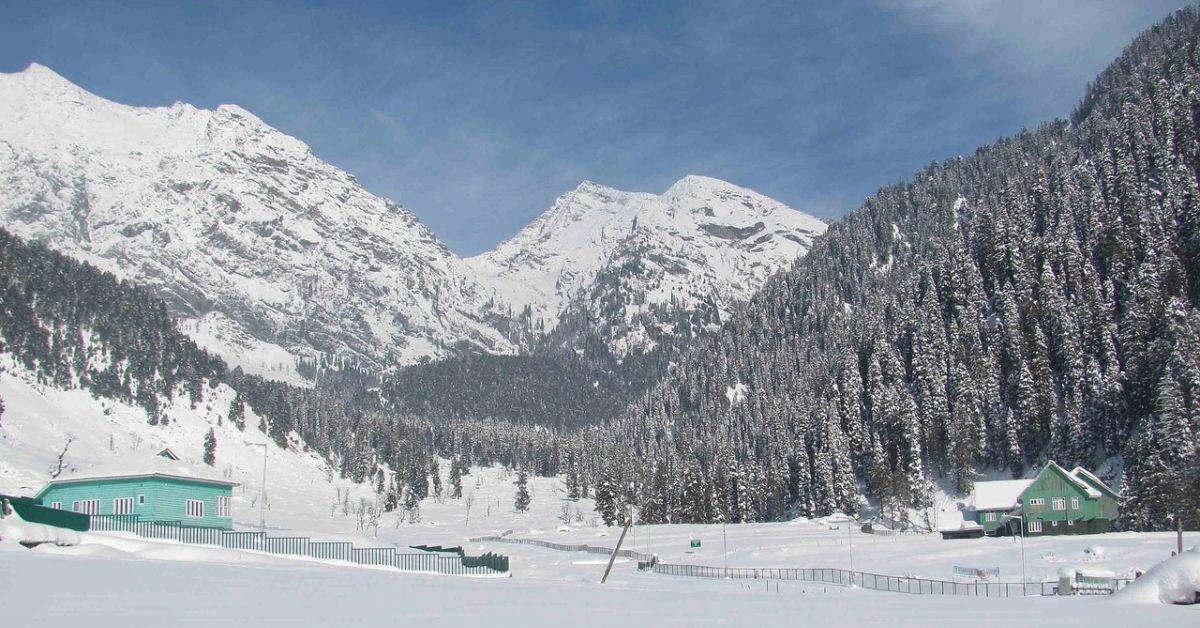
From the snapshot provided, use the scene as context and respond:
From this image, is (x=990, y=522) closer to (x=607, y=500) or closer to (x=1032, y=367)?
(x=1032, y=367)

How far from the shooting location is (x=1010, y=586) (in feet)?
205

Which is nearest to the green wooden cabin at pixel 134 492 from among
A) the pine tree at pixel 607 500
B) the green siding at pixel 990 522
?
the green siding at pixel 990 522

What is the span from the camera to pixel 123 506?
69812 mm

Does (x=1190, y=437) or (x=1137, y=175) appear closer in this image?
(x=1190, y=437)

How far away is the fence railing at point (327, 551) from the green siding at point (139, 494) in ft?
32.4

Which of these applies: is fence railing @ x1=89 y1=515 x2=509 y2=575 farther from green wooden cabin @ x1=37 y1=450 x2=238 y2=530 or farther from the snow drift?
the snow drift

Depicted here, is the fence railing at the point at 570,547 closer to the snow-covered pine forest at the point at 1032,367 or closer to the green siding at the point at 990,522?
the snow-covered pine forest at the point at 1032,367

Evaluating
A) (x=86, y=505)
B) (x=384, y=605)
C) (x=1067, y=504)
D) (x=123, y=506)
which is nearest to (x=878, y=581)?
(x=384, y=605)

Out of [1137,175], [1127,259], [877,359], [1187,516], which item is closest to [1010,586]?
[1187,516]

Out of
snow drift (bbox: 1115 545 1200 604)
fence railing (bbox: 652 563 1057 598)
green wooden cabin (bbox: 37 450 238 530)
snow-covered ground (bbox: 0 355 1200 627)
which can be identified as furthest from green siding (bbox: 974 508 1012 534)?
snow drift (bbox: 1115 545 1200 604)

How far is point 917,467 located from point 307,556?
9786cm

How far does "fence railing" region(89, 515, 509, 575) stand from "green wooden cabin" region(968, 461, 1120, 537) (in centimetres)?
7065

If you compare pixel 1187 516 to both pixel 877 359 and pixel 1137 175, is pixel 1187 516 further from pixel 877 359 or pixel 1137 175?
pixel 1137 175

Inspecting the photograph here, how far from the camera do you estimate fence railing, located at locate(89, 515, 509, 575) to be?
184 feet
